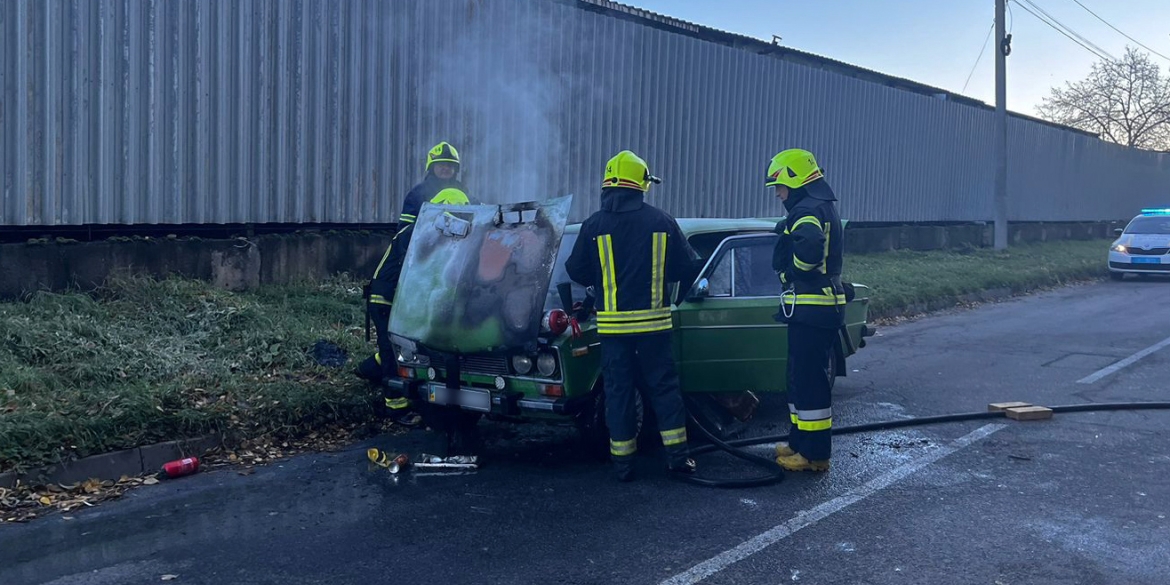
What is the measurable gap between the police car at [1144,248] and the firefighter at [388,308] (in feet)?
62.3

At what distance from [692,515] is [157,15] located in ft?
22.8

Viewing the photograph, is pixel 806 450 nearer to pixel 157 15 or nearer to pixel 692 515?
pixel 692 515

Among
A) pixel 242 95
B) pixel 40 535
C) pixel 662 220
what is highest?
pixel 242 95

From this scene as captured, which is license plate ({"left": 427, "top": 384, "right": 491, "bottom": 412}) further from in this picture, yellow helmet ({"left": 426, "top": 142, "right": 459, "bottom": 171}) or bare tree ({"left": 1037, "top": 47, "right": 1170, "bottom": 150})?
bare tree ({"left": 1037, "top": 47, "right": 1170, "bottom": 150})

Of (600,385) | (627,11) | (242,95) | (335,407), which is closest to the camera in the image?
(600,385)

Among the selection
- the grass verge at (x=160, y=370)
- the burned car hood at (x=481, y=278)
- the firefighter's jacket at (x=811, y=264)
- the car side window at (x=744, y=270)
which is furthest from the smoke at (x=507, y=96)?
the firefighter's jacket at (x=811, y=264)

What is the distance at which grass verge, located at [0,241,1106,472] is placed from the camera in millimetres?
6273

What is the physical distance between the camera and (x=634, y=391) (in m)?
6.20

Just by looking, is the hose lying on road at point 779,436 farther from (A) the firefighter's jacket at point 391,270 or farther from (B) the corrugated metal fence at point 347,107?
(B) the corrugated metal fence at point 347,107

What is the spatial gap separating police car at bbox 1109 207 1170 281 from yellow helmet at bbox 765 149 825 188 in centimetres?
1821

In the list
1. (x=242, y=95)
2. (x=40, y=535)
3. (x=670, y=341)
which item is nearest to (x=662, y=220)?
(x=670, y=341)

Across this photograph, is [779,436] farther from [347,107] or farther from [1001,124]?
[1001,124]

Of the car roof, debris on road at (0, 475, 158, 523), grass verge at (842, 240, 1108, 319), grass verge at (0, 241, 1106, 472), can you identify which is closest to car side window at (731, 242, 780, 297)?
the car roof

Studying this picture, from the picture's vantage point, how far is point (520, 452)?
6848mm
